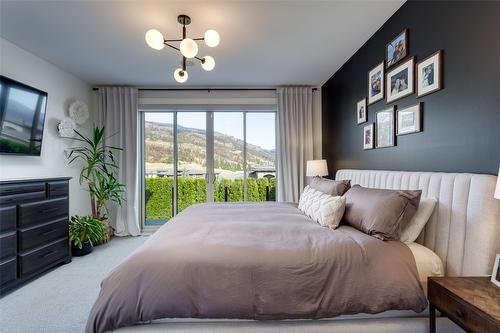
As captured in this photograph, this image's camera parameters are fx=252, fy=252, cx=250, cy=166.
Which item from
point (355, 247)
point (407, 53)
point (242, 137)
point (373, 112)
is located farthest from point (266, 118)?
point (355, 247)

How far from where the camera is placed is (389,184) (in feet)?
7.48

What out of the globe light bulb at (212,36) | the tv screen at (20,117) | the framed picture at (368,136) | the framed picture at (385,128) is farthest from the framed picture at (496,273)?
the tv screen at (20,117)

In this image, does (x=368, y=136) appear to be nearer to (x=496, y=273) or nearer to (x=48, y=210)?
(x=496, y=273)

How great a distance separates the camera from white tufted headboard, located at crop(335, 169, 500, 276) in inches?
55.0

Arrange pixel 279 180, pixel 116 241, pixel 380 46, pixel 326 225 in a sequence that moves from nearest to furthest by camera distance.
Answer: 1. pixel 326 225
2. pixel 380 46
3. pixel 116 241
4. pixel 279 180

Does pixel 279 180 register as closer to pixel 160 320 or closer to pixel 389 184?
pixel 389 184

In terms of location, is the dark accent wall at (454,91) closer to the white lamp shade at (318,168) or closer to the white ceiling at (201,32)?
the white ceiling at (201,32)

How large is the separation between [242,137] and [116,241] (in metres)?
2.76

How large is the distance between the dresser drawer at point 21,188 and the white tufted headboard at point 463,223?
11.8ft

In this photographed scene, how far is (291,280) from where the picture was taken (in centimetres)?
139

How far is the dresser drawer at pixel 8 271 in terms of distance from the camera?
2.34 meters

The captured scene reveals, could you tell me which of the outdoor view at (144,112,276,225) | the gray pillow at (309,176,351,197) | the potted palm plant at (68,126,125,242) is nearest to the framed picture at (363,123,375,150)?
the gray pillow at (309,176,351,197)

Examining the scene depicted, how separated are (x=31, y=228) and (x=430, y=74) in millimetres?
4033

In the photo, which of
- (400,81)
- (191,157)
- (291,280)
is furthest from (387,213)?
(191,157)
